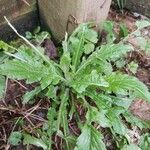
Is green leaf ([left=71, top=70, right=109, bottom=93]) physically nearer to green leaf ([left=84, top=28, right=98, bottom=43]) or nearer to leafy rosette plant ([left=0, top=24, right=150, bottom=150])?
leafy rosette plant ([left=0, top=24, right=150, bottom=150])

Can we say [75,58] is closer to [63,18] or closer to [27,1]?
[63,18]

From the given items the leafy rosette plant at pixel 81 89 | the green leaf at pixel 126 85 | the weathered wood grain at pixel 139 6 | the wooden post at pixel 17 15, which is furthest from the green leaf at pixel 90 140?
the weathered wood grain at pixel 139 6

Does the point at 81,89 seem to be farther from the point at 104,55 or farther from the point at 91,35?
the point at 91,35

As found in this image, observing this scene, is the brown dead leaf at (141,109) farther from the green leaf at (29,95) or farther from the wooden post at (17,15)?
the wooden post at (17,15)

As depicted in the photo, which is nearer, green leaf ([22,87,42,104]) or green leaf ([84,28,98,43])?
green leaf ([22,87,42,104])

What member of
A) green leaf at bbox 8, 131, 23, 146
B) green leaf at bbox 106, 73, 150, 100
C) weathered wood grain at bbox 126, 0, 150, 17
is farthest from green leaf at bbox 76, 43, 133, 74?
weathered wood grain at bbox 126, 0, 150, 17

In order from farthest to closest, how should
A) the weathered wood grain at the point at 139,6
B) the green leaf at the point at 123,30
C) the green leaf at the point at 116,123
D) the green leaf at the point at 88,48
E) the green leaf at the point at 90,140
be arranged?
the weathered wood grain at the point at 139,6, the green leaf at the point at 123,30, the green leaf at the point at 88,48, the green leaf at the point at 116,123, the green leaf at the point at 90,140
